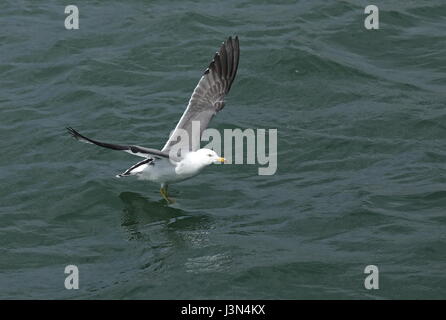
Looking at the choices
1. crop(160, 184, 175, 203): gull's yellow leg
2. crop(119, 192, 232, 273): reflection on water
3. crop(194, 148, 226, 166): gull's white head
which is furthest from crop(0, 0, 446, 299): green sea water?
crop(194, 148, 226, 166): gull's white head

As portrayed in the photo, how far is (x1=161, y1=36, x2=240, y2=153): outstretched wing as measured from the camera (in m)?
14.9

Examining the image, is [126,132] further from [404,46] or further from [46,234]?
[404,46]

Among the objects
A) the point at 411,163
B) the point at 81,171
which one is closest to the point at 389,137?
the point at 411,163

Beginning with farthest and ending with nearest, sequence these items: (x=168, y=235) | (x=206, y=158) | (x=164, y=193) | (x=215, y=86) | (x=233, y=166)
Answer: (x=233, y=166) < (x=215, y=86) < (x=164, y=193) < (x=206, y=158) < (x=168, y=235)

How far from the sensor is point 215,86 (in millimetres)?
15289

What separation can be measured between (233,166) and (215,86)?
1.35 metres

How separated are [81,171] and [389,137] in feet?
17.1

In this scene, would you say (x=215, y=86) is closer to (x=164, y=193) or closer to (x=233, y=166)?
(x=233, y=166)

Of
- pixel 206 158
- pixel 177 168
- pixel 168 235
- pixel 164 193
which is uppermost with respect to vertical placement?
pixel 206 158

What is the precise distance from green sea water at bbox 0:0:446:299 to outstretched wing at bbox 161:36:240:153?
1085 millimetres

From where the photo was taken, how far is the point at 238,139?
1642 cm

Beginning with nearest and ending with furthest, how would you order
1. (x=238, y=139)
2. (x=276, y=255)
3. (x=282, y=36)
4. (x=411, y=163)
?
(x=276, y=255), (x=411, y=163), (x=238, y=139), (x=282, y=36)

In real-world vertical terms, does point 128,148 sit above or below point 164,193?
below

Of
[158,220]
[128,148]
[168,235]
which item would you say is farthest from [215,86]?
[128,148]
